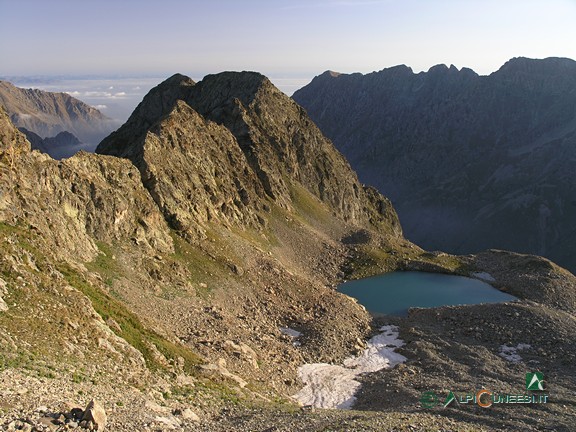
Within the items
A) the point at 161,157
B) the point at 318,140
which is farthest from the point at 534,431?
the point at 318,140

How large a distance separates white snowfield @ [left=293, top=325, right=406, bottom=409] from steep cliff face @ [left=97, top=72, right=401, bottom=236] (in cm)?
3006

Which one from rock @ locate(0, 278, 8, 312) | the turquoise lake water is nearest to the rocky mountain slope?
rock @ locate(0, 278, 8, 312)

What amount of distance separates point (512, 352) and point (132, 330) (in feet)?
146

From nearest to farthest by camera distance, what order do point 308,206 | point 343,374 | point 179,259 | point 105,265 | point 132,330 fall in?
point 132,330
point 343,374
point 105,265
point 179,259
point 308,206

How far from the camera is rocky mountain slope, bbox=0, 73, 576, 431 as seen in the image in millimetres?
26500

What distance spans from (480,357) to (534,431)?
21.4 m

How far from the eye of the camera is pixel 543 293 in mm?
88688

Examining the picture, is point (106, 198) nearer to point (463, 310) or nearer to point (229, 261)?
point (229, 261)

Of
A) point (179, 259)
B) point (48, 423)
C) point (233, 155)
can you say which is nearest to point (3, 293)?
point (48, 423)

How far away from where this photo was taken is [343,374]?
158 ft
